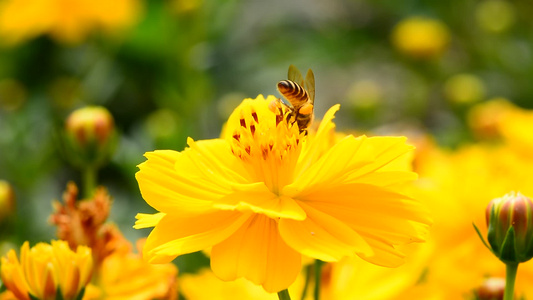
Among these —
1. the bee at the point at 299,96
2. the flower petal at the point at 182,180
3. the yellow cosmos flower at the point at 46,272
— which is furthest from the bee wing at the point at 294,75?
the yellow cosmos flower at the point at 46,272

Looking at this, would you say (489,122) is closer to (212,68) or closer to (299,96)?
(299,96)

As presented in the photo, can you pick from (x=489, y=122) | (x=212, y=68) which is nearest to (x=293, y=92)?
(x=489, y=122)

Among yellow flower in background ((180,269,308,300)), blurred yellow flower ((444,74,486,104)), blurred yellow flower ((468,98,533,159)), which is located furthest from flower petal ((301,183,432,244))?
blurred yellow flower ((444,74,486,104))

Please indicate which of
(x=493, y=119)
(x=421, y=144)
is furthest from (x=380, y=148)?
(x=493, y=119)

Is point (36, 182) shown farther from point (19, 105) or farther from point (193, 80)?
point (19, 105)

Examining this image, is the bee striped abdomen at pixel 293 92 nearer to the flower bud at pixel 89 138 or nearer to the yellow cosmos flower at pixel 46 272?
the yellow cosmos flower at pixel 46 272

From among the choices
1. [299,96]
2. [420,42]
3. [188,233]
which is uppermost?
[420,42]

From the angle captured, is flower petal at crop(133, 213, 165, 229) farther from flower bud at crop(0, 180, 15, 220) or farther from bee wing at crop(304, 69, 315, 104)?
flower bud at crop(0, 180, 15, 220)
